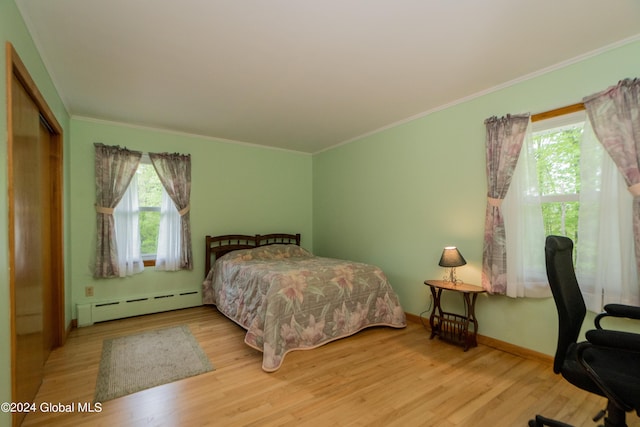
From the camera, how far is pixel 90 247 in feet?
11.8

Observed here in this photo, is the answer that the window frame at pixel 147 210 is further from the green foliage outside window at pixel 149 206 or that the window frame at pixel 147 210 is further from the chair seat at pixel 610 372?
the chair seat at pixel 610 372

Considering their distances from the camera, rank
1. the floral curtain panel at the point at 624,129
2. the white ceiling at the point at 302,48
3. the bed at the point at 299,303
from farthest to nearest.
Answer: the bed at the point at 299,303, the floral curtain panel at the point at 624,129, the white ceiling at the point at 302,48

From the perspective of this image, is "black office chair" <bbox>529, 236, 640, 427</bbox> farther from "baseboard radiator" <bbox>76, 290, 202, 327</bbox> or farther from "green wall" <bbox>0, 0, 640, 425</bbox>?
"baseboard radiator" <bbox>76, 290, 202, 327</bbox>

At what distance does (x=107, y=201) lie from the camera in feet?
11.8

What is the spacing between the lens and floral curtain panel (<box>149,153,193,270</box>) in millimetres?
3977

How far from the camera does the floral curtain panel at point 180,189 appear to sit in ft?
13.0

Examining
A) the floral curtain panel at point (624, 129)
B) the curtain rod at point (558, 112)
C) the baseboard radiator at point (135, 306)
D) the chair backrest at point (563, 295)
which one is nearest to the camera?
the chair backrest at point (563, 295)

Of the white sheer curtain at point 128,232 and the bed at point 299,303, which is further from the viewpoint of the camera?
the white sheer curtain at point 128,232

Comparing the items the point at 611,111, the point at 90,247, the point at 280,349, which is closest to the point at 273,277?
the point at 280,349

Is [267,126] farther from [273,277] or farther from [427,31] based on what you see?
[427,31]

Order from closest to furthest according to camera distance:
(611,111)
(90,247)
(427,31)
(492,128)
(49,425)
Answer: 1. (49,425)
2. (427,31)
3. (611,111)
4. (492,128)
5. (90,247)

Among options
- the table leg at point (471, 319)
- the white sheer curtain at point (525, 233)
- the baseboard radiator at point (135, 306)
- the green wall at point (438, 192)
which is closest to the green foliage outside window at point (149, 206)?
the baseboard radiator at point (135, 306)

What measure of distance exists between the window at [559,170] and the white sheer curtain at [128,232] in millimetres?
4374

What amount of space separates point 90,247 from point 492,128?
15.0ft
